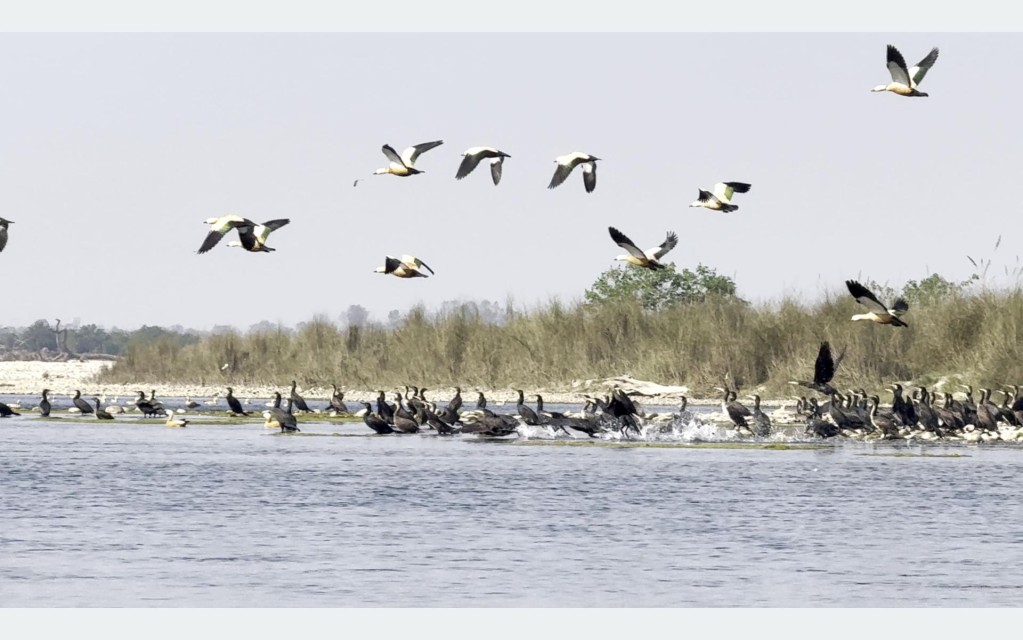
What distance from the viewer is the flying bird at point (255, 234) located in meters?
23.0

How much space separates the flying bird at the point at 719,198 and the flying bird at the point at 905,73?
7.64 feet

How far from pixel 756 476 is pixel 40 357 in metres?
67.1

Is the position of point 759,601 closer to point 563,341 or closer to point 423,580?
point 423,580


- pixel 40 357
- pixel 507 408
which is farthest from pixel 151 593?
pixel 40 357

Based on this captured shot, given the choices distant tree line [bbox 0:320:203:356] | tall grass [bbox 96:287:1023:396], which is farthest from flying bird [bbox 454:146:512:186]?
distant tree line [bbox 0:320:203:356]

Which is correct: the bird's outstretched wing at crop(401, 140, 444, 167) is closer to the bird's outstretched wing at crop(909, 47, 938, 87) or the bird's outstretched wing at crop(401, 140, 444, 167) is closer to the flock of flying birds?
the flock of flying birds

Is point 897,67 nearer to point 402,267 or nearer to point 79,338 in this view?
point 402,267

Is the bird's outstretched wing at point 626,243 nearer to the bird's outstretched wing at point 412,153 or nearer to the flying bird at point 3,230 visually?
the bird's outstretched wing at point 412,153

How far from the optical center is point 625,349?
51938mm

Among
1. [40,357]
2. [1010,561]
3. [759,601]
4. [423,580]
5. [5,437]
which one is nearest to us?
[759,601]

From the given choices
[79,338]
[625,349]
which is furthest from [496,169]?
[79,338]

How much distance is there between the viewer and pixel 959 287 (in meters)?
46.2

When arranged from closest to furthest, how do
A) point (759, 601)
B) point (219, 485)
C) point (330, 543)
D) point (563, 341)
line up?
point (759, 601), point (330, 543), point (219, 485), point (563, 341)

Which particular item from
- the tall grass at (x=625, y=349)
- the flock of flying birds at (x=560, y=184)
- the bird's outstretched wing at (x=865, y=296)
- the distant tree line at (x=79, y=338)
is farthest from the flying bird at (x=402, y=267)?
the distant tree line at (x=79, y=338)
